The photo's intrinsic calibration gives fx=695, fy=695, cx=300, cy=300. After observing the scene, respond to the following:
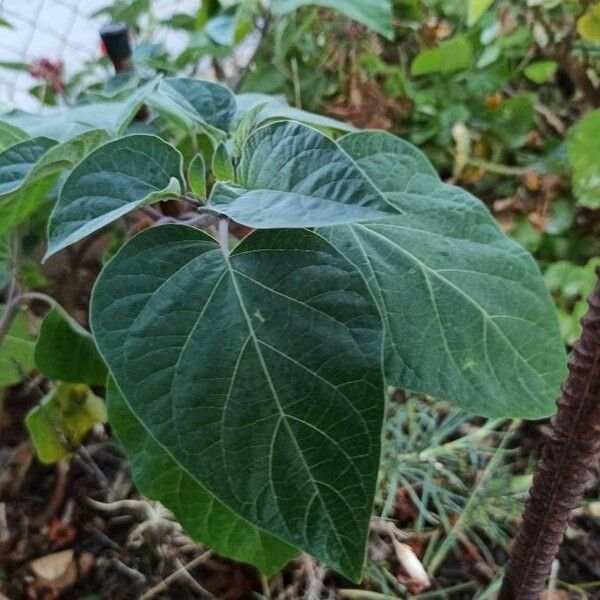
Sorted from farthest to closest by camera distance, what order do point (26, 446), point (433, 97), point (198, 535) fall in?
1. point (433, 97)
2. point (26, 446)
3. point (198, 535)

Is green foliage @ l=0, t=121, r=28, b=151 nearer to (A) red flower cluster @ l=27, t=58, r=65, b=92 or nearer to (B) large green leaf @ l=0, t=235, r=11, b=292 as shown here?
(B) large green leaf @ l=0, t=235, r=11, b=292

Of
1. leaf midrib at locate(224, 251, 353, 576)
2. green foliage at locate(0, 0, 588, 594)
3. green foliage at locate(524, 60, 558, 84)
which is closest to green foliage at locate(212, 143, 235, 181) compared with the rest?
green foliage at locate(0, 0, 588, 594)

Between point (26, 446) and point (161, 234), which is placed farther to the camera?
point (26, 446)

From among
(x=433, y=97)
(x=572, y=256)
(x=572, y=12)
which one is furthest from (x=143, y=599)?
(x=572, y=12)

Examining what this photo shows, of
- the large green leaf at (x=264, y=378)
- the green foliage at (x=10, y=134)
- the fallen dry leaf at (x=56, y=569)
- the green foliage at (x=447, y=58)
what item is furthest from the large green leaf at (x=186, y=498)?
the green foliage at (x=447, y=58)

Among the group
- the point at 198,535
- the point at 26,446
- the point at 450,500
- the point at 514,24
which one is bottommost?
the point at 26,446

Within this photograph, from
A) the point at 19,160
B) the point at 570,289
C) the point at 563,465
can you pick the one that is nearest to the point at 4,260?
the point at 19,160

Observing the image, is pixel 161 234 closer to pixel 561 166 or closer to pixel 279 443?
pixel 279 443
